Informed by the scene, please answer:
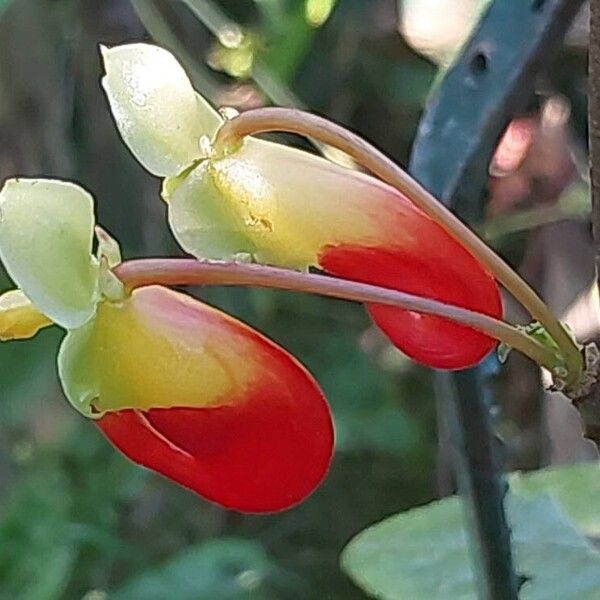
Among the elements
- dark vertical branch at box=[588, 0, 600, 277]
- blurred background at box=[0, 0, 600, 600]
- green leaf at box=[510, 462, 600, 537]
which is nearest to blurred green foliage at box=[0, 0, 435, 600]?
blurred background at box=[0, 0, 600, 600]

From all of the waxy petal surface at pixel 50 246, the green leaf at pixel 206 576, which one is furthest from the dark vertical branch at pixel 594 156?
the green leaf at pixel 206 576

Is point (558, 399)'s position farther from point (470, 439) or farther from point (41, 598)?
point (470, 439)

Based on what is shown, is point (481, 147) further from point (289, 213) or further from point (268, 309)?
point (268, 309)

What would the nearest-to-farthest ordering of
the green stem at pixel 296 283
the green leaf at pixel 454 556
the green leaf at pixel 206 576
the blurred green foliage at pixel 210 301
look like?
the green stem at pixel 296 283, the green leaf at pixel 454 556, the green leaf at pixel 206 576, the blurred green foliage at pixel 210 301

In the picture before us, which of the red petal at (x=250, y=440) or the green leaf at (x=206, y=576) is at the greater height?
the red petal at (x=250, y=440)

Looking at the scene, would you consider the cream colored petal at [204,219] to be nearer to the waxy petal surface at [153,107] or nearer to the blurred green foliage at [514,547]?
the waxy petal surface at [153,107]

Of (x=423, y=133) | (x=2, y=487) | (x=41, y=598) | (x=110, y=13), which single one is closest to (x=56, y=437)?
(x=2, y=487)

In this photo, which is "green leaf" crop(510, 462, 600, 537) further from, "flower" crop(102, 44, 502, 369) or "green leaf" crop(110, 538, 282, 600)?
"green leaf" crop(110, 538, 282, 600)
